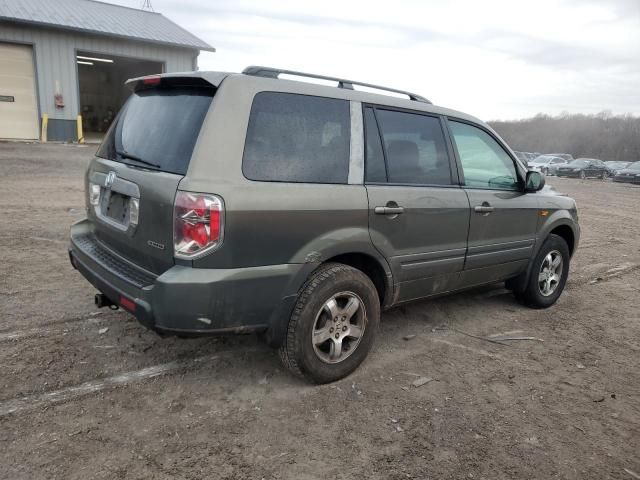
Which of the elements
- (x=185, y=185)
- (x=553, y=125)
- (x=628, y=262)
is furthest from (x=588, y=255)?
(x=553, y=125)

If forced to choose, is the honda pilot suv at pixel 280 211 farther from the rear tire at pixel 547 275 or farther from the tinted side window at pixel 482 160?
the rear tire at pixel 547 275

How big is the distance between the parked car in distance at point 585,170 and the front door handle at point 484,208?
3128 centimetres

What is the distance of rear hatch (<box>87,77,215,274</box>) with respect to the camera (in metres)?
2.60

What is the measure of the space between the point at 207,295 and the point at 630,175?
31265 mm

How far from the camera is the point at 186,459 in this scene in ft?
7.82

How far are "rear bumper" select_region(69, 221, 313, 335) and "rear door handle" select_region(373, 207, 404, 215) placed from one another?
2.05ft

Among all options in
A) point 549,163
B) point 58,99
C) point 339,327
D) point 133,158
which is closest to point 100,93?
point 58,99

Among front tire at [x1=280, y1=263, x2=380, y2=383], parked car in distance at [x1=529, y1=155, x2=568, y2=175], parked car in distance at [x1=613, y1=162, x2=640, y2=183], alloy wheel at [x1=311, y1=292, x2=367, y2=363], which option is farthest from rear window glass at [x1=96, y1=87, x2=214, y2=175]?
parked car in distance at [x1=529, y1=155, x2=568, y2=175]

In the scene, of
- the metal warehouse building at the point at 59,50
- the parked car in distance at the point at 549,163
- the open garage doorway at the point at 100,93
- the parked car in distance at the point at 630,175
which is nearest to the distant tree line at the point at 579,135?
the parked car in distance at the point at 549,163

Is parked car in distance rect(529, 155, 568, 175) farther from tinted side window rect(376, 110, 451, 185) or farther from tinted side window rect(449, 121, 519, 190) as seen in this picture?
tinted side window rect(376, 110, 451, 185)

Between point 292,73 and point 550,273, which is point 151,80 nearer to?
point 292,73

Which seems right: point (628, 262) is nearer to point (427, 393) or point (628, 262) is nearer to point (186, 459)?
point (427, 393)

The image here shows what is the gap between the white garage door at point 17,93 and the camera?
17234 mm

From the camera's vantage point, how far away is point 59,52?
18141mm
